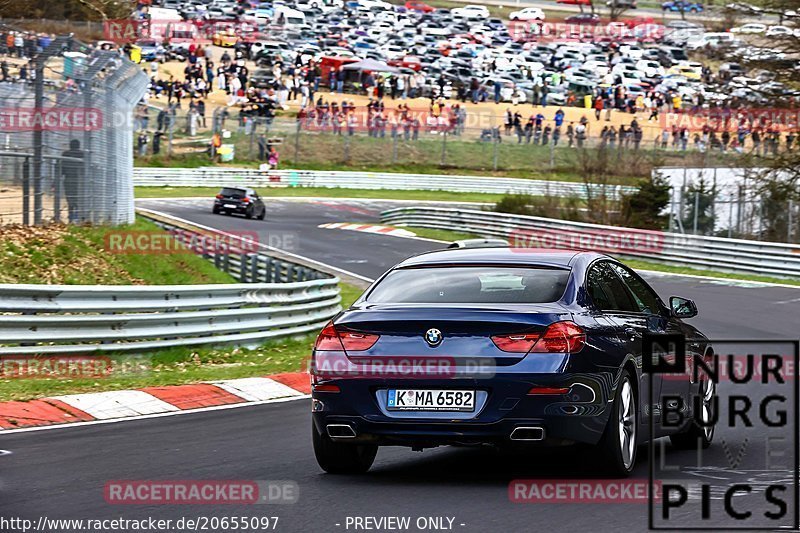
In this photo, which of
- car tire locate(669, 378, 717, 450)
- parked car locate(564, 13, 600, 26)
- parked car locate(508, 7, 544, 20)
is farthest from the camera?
parked car locate(508, 7, 544, 20)

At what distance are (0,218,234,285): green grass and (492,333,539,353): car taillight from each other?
11.0 metres

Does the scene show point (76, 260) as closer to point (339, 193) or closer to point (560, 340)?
point (560, 340)

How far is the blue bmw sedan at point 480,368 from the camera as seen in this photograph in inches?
284

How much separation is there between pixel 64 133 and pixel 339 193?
119ft

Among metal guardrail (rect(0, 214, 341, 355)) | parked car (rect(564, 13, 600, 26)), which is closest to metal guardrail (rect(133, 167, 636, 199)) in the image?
metal guardrail (rect(0, 214, 341, 355))

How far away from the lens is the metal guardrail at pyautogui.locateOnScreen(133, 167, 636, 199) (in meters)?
53.2

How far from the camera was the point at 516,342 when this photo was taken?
7.23 m

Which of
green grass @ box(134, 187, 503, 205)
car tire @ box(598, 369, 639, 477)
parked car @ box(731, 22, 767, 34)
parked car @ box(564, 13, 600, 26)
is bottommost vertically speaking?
green grass @ box(134, 187, 503, 205)

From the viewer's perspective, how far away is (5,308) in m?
12.9

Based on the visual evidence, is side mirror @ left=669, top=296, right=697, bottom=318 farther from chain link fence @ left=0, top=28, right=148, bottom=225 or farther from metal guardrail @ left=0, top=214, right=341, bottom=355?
chain link fence @ left=0, top=28, right=148, bottom=225

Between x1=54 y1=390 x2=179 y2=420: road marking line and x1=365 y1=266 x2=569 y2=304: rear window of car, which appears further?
x1=54 y1=390 x2=179 y2=420: road marking line

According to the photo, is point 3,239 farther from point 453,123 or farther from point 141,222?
point 453,123

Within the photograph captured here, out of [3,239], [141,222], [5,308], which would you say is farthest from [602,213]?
[5,308]

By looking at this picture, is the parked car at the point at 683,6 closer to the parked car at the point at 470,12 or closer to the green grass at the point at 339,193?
the parked car at the point at 470,12
